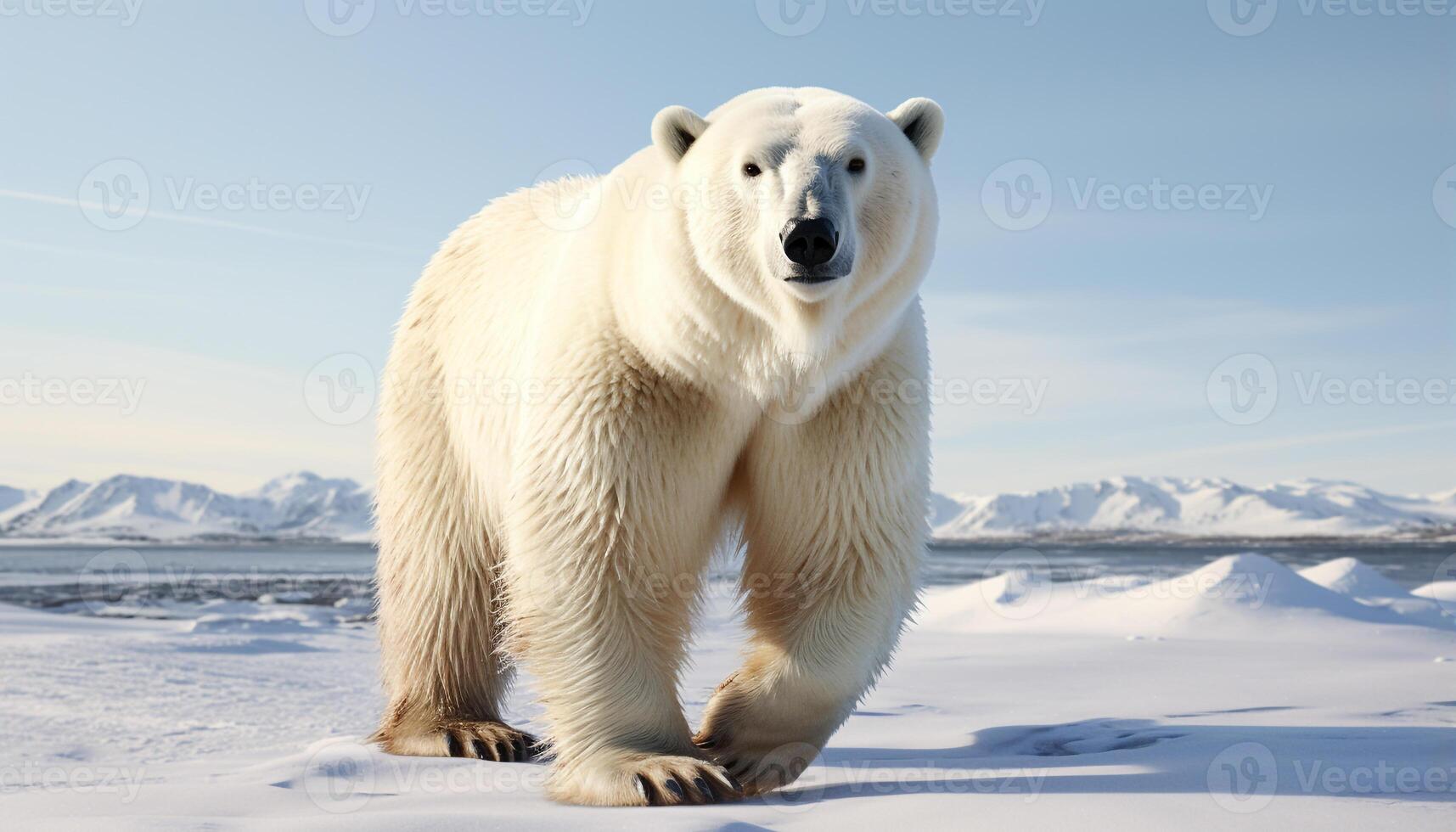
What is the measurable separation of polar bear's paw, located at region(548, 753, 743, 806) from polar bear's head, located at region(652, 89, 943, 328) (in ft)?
4.23

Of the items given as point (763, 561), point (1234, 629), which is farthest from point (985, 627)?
point (763, 561)

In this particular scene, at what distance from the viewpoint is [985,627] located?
380 inches

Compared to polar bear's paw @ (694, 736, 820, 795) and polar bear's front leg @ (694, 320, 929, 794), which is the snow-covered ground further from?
polar bear's front leg @ (694, 320, 929, 794)

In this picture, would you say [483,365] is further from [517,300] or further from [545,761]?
[545,761]

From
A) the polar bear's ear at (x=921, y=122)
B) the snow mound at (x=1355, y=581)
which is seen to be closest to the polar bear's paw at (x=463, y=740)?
the polar bear's ear at (x=921, y=122)

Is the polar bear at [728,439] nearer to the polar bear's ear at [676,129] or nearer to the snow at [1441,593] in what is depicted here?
the polar bear's ear at [676,129]

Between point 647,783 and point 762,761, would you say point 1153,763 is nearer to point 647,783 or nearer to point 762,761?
point 762,761

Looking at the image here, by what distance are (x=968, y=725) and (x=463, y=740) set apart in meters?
2.05

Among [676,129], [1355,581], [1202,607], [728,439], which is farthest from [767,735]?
[1355,581]

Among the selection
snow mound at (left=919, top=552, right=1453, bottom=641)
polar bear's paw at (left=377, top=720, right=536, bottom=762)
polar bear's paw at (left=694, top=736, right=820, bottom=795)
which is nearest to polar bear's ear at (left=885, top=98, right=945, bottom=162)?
polar bear's paw at (left=694, top=736, right=820, bottom=795)

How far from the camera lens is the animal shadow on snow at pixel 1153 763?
3.07 m

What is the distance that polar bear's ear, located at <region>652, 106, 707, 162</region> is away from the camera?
3.37 m

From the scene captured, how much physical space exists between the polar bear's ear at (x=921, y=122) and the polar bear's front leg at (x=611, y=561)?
1065 mm

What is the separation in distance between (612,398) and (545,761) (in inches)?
62.9
